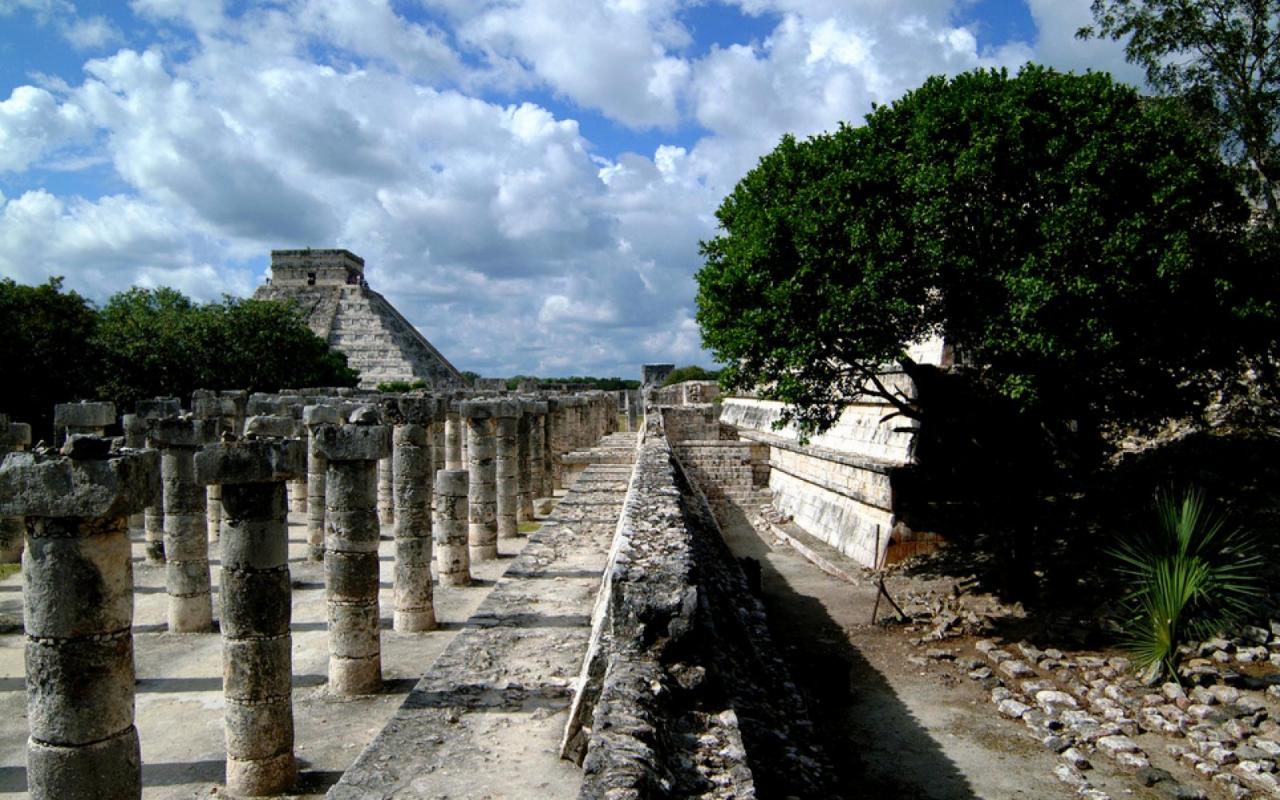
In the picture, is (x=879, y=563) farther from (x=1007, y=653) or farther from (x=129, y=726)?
(x=129, y=726)

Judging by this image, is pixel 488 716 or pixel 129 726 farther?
pixel 488 716

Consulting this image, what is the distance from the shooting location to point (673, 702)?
4.25 meters

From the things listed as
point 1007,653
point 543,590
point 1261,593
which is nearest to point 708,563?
point 543,590

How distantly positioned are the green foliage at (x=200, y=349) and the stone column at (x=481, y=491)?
637 inches

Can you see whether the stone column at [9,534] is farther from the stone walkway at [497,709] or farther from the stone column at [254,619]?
the stone column at [254,619]

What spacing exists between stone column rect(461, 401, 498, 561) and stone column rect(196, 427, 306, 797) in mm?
7777

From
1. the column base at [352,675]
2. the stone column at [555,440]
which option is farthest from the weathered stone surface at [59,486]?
the stone column at [555,440]

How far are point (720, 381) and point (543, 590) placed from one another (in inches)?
160

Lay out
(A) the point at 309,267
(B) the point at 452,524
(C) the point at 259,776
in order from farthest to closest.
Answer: (A) the point at 309,267
(B) the point at 452,524
(C) the point at 259,776

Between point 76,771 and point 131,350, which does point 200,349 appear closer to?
point 131,350

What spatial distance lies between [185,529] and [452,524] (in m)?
3.15

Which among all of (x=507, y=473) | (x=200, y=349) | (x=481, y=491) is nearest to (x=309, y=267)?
(x=200, y=349)

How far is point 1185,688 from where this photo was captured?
28.2 ft

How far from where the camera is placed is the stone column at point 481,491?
1409cm
